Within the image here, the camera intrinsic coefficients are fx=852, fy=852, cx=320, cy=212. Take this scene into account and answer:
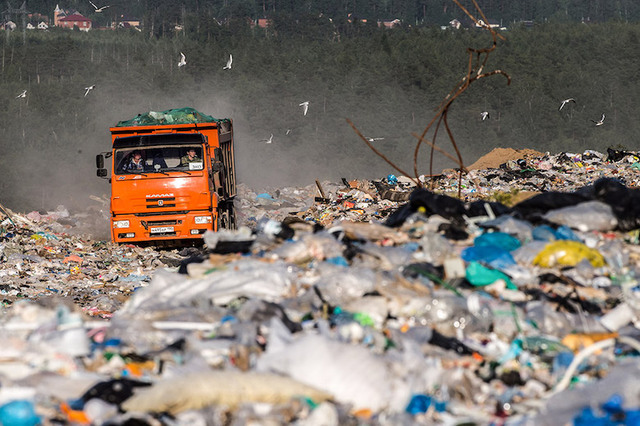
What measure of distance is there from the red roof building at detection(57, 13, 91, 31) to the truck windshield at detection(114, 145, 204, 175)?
48456 mm

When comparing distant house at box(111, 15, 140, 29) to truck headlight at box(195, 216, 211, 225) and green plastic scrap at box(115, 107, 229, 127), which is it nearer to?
green plastic scrap at box(115, 107, 229, 127)

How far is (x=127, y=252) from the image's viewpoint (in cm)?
1464

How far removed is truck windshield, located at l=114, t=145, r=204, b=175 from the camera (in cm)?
1443

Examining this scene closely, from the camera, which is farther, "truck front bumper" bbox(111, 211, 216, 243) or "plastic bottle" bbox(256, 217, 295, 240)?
"truck front bumper" bbox(111, 211, 216, 243)

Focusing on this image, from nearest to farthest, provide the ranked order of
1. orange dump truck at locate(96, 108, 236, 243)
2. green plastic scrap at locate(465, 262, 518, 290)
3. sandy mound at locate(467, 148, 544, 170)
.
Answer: green plastic scrap at locate(465, 262, 518, 290) → orange dump truck at locate(96, 108, 236, 243) → sandy mound at locate(467, 148, 544, 170)

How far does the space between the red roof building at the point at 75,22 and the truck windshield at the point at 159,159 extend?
48456mm

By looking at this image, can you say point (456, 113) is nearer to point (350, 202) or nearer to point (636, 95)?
point (636, 95)

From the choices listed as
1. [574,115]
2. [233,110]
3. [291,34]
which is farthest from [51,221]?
[291,34]

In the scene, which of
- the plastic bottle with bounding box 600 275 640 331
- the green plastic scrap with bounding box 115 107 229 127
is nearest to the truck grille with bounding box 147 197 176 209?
the green plastic scrap with bounding box 115 107 229 127

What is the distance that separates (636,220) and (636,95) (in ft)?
153

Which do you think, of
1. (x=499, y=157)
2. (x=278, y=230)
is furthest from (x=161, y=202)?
(x=499, y=157)

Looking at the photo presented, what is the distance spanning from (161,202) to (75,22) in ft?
168

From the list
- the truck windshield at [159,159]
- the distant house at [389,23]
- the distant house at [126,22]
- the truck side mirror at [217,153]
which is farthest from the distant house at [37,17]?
the truck windshield at [159,159]

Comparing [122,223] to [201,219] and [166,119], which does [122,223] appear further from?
[166,119]
